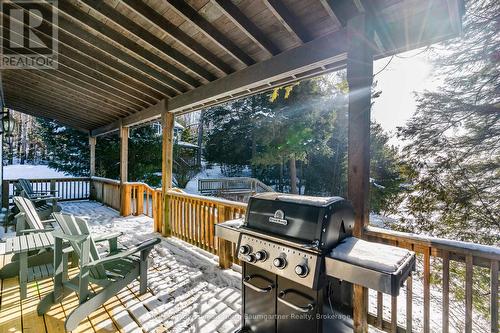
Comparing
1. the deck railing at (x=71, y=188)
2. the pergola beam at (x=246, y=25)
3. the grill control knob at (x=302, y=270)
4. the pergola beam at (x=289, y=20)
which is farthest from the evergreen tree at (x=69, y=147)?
the grill control knob at (x=302, y=270)

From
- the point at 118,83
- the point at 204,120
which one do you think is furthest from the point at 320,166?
the point at 118,83

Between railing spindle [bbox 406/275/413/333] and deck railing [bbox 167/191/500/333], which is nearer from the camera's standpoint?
deck railing [bbox 167/191/500/333]

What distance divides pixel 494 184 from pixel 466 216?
832mm

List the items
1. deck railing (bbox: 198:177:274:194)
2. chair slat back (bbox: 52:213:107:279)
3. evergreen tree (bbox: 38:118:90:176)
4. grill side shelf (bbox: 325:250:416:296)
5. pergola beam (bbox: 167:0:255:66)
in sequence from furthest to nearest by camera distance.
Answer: deck railing (bbox: 198:177:274:194) → evergreen tree (bbox: 38:118:90:176) → pergola beam (bbox: 167:0:255:66) → chair slat back (bbox: 52:213:107:279) → grill side shelf (bbox: 325:250:416:296)

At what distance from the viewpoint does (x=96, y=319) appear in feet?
7.54

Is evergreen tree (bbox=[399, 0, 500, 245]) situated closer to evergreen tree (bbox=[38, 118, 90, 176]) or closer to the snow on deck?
the snow on deck

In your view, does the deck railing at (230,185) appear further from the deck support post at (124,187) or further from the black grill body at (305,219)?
the black grill body at (305,219)

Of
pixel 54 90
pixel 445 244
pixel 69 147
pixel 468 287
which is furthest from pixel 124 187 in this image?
pixel 69 147

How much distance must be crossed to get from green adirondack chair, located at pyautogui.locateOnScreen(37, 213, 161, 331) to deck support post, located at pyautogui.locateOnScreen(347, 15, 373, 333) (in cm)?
214

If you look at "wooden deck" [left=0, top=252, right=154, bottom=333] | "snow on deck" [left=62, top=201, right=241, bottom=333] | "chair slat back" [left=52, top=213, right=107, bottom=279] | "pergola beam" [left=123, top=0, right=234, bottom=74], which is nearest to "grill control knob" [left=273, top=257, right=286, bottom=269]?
"snow on deck" [left=62, top=201, right=241, bottom=333]

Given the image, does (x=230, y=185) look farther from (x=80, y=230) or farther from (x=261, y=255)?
(x=261, y=255)

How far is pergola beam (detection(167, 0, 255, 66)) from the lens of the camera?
244 cm

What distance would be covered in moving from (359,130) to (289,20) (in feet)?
4.00

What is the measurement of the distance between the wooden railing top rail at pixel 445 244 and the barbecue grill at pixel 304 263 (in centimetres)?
52
